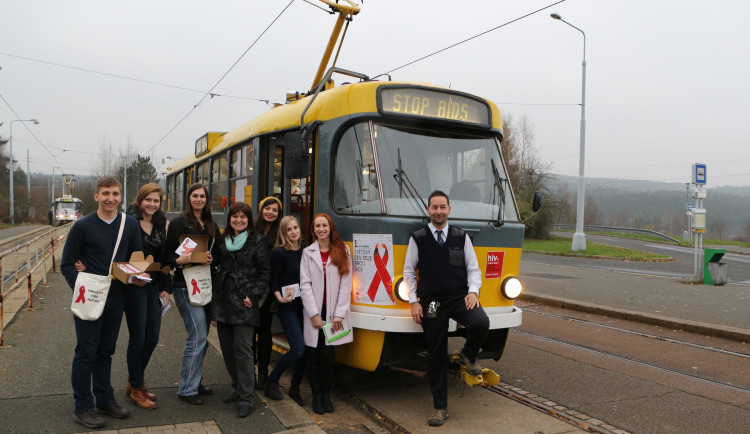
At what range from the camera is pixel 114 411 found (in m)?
4.52

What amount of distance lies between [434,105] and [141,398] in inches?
145

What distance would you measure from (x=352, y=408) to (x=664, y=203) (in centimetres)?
12749

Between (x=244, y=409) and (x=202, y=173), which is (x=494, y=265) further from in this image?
(x=202, y=173)

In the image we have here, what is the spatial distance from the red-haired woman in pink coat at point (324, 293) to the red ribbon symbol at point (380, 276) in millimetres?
209

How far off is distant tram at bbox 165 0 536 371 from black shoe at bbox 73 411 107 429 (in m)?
2.06

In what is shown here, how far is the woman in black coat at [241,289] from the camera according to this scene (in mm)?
4820

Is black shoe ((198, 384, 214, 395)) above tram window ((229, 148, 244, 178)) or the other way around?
Answer: the other way around

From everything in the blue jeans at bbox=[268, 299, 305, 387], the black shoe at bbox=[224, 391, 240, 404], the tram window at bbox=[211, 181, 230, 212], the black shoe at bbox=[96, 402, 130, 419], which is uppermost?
the tram window at bbox=[211, 181, 230, 212]

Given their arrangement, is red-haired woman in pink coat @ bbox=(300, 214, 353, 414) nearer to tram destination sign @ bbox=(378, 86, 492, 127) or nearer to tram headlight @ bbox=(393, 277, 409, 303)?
tram headlight @ bbox=(393, 277, 409, 303)

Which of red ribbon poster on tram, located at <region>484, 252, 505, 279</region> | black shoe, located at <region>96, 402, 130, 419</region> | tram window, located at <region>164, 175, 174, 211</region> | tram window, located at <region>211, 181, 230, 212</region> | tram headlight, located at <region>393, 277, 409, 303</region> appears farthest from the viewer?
tram window, located at <region>164, 175, 174, 211</region>

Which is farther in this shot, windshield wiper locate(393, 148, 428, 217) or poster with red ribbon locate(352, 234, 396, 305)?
windshield wiper locate(393, 148, 428, 217)

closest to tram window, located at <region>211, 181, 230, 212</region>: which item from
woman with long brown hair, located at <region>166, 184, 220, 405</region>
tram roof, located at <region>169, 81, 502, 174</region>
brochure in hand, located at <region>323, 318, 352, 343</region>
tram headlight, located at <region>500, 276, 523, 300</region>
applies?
tram roof, located at <region>169, 81, 502, 174</region>

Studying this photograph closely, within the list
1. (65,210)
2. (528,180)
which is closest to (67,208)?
(65,210)

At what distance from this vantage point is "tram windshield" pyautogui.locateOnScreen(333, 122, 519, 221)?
5312 millimetres
